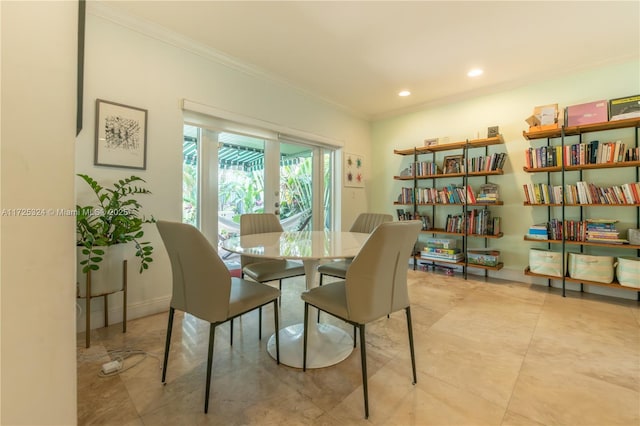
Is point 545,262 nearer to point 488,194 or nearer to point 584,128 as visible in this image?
point 488,194

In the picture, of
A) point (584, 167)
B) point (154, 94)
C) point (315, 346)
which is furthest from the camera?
point (584, 167)

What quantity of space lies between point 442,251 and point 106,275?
3.61 metres

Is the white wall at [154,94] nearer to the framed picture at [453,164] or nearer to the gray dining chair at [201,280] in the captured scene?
the gray dining chair at [201,280]

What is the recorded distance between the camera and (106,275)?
1964mm

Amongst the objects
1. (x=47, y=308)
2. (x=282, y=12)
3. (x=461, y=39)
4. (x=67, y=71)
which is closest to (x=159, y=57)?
(x=282, y=12)

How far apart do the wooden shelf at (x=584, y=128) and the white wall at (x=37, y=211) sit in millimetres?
3842

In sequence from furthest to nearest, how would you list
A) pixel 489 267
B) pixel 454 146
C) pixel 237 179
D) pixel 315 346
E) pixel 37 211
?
pixel 454 146, pixel 489 267, pixel 237 179, pixel 315 346, pixel 37 211

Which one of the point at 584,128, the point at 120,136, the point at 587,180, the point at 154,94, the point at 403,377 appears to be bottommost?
the point at 403,377

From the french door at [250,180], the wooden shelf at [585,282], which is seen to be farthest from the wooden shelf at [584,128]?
the french door at [250,180]

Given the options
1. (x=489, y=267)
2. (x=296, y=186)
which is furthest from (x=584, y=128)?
(x=296, y=186)

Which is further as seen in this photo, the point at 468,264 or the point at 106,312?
the point at 468,264

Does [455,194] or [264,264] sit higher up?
[455,194]

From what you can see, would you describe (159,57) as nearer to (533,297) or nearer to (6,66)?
(6,66)

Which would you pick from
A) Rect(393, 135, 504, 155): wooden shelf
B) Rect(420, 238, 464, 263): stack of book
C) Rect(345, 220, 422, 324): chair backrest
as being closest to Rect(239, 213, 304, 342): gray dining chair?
Rect(345, 220, 422, 324): chair backrest
